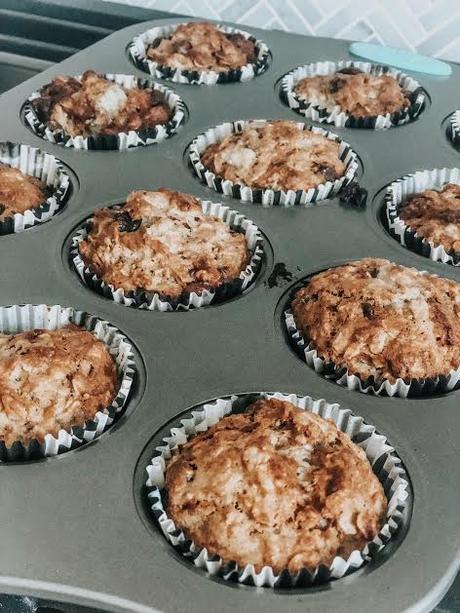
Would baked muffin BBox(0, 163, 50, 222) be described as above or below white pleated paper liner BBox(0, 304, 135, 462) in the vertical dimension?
above

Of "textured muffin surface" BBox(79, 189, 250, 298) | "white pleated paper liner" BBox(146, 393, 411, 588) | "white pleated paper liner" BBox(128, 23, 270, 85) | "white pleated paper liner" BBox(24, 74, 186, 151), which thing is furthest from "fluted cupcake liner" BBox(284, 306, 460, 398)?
"white pleated paper liner" BBox(128, 23, 270, 85)

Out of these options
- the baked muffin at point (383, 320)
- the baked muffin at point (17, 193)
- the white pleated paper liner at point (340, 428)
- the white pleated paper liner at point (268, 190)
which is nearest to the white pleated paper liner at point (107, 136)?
the white pleated paper liner at point (268, 190)

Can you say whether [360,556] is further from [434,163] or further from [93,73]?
[93,73]

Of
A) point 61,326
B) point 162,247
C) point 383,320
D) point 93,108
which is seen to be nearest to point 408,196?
point 383,320

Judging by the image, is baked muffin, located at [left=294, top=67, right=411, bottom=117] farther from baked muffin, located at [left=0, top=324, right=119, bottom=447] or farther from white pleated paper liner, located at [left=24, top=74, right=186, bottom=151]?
baked muffin, located at [left=0, top=324, right=119, bottom=447]

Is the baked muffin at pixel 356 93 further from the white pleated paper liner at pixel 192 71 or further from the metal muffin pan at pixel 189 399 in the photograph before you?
the white pleated paper liner at pixel 192 71

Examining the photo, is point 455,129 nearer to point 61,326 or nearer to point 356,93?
point 356,93
